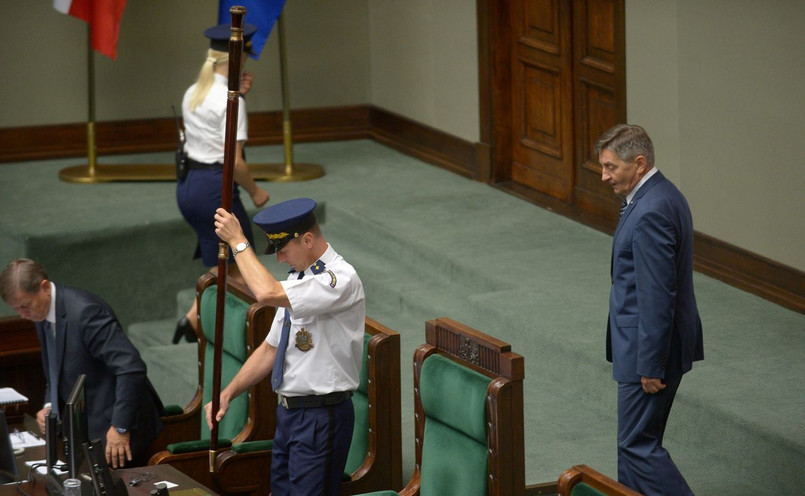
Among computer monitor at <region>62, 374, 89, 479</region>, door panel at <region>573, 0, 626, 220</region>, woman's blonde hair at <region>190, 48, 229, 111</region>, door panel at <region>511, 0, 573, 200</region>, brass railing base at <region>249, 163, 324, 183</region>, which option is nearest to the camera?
computer monitor at <region>62, 374, 89, 479</region>

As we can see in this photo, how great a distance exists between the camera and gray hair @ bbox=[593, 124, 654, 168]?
386cm

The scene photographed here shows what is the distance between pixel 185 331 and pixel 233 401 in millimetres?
1830

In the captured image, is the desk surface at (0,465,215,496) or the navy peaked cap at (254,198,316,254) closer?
the navy peaked cap at (254,198,316,254)

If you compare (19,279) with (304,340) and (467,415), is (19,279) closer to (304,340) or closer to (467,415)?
(304,340)

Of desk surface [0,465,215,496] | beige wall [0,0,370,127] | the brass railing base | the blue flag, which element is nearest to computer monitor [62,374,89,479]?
desk surface [0,465,215,496]

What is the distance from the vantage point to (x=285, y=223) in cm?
373

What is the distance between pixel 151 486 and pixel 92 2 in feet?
15.6

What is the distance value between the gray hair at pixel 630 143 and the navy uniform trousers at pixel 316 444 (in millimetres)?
1103

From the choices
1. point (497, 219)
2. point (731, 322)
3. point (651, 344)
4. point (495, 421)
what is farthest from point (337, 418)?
point (497, 219)

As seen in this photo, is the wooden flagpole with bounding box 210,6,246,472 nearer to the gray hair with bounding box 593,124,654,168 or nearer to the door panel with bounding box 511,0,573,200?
the gray hair with bounding box 593,124,654,168

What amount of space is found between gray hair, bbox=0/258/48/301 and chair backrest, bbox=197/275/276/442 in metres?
0.66

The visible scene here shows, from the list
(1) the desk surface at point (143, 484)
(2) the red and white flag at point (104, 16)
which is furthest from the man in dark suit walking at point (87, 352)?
(2) the red and white flag at point (104, 16)

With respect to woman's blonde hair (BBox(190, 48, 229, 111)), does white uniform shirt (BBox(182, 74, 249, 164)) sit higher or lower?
lower

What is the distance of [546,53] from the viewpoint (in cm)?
735
